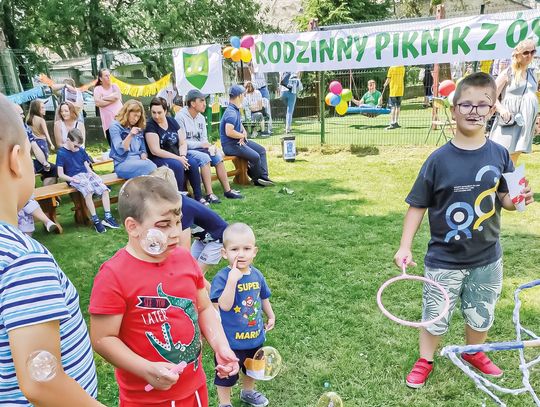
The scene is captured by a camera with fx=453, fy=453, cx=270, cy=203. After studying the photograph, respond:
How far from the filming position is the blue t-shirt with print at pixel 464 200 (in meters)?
2.43

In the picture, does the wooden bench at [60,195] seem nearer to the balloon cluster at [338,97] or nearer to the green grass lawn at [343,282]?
the green grass lawn at [343,282]

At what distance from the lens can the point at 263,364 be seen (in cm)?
253

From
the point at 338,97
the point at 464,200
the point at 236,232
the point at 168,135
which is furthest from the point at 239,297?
the point at 338,97

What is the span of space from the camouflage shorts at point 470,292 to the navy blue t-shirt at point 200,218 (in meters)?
1.42

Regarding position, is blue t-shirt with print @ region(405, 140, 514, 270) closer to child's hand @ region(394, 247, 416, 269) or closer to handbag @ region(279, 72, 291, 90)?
child's hand @ region(394, 247, 416, 269)

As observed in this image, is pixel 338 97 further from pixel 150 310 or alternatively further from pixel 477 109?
pixel 150 310

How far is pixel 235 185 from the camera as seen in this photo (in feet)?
25.7

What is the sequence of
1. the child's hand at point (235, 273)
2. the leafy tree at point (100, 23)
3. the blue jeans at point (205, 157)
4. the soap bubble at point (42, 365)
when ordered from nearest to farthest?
the soap bubble at point (42, 365) < the child's hand at point (235, 273) < the blue jeans at point (205, 157) < the leafy tree at point (100, 23)

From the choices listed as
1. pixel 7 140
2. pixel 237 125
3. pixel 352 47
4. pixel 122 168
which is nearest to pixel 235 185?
pixel 237 125

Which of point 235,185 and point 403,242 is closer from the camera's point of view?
point 403,242

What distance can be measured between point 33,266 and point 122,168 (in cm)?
547

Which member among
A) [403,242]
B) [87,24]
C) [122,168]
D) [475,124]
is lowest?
[122,168]

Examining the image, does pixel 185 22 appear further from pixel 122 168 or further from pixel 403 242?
pixel 403 242

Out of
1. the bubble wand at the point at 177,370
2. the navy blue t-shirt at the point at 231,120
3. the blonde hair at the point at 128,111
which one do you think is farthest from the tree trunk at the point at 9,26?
the bubble wand at the point at 177,370
